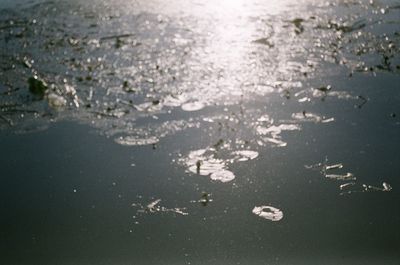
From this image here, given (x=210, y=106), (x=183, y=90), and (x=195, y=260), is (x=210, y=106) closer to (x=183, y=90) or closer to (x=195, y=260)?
(x=183, y=90)

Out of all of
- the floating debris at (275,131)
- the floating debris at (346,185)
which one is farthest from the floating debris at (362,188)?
the floating debris at (275,131)

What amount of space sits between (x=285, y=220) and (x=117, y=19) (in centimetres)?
521

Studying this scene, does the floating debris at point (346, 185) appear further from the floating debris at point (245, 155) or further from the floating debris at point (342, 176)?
the floating debris at point (245, 155)

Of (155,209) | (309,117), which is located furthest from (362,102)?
(155,209)

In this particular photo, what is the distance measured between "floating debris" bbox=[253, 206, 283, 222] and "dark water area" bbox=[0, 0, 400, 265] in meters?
0.01

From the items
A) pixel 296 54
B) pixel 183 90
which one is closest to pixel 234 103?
pixel 183 90

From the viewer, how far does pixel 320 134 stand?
144 inches

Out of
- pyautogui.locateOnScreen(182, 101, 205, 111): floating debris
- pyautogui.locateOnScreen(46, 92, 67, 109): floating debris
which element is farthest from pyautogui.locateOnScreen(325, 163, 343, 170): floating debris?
pyautogui.locateOnScreen(46, 92, 67, 109): floating debris

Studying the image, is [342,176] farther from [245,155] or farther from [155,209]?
[155,209]

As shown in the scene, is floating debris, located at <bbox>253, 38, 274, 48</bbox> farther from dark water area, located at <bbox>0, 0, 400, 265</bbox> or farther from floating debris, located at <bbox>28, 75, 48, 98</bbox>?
floating debris, located at <bbox>28, 75, 48, 98</bbox>

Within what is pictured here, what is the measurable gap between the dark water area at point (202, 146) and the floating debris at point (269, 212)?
0.04 ft

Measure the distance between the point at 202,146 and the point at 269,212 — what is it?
35.3 inches

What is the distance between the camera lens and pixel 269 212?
2816 mm

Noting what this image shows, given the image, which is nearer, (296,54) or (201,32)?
(296,54)
